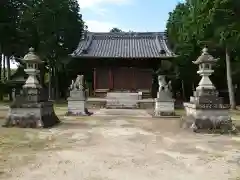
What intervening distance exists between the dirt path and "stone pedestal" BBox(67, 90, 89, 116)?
9388 millimetres

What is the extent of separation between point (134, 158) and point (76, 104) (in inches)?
548

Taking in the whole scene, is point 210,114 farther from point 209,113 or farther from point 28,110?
point 28,110

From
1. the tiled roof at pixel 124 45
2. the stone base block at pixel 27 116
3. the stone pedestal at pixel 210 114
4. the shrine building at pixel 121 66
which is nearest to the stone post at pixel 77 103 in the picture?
the stone base block at pixel 27 116

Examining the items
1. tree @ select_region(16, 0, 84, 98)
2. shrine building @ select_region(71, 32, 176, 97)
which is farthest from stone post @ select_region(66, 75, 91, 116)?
tree @ select_region(16, 0, 84, 98)

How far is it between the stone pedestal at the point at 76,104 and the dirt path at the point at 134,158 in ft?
30.8

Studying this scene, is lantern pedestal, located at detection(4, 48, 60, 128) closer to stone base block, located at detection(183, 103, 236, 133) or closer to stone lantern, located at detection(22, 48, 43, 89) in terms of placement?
stone lantern, located at detection(22, 48, 43, 89)

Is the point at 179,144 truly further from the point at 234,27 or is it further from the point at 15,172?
the point at 234,27

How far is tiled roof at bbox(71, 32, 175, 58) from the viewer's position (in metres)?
32.8

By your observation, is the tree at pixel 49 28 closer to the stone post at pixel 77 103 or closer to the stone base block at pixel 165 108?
the stone post at pixel 77 103

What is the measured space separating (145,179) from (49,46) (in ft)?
97.6

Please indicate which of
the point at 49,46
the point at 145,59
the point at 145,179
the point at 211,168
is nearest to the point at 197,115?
the point at 211,168

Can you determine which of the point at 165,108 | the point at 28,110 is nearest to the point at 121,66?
the point at 165,108

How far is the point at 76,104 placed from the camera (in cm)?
2164

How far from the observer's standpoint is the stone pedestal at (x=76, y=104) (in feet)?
70.7
